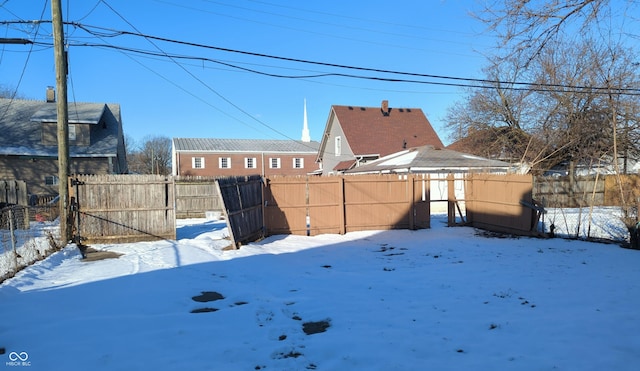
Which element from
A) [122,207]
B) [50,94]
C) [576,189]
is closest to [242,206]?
[122,207]

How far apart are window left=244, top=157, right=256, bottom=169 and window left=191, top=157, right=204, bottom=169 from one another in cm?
504

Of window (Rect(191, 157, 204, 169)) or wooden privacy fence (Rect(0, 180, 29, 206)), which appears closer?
wooden privacy fence (Rect(0, 180, 29, 206))

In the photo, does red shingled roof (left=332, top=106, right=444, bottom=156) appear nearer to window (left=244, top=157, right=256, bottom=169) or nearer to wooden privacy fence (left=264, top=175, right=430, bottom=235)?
wooden privacy fence (left=264, top=175, right=430, bottom=235)

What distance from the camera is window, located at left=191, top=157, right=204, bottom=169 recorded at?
44.1 metres

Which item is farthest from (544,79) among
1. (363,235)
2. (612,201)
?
(363,235)

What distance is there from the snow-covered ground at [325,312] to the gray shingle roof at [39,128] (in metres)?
16.8

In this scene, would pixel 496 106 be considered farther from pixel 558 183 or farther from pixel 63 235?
pixel 63 235

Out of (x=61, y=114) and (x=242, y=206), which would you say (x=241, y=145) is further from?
(x=242, y=206)

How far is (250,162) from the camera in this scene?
46.3m

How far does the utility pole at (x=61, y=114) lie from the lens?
33.3 ft

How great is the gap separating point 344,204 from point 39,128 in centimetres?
2220

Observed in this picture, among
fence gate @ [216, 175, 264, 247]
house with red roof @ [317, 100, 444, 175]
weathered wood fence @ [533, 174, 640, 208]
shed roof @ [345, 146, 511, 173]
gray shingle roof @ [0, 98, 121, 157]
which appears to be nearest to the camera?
fence gate @ [216, 175, 264, 247]

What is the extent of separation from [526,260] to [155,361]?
8.01m
